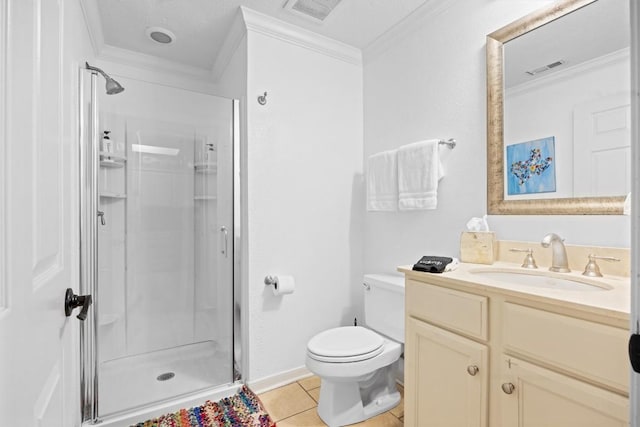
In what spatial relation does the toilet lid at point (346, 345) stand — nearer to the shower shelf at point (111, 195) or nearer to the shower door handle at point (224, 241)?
the shower door handle at point (224, 241)

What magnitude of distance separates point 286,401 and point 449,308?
1228 millimetres

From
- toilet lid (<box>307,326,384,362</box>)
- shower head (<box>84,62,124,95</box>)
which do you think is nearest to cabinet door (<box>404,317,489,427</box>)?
toilet lid (<box>307,326,384,362</box>)

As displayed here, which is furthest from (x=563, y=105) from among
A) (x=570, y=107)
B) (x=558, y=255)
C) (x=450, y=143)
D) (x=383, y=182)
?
(x=383, y=182)

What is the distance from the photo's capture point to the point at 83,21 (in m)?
1.79

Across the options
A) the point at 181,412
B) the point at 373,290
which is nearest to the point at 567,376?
the point at 373,290

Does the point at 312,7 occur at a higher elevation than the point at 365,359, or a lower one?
higher

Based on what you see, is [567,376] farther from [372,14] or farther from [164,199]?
[164,199]

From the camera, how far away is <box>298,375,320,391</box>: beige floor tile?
204cm

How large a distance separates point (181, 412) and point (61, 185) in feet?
4.81

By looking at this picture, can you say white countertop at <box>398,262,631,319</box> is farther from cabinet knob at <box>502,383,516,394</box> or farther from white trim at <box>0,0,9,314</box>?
white trim at <box>0,0,9,314</box>

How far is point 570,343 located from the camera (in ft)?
2.93

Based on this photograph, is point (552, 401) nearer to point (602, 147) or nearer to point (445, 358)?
point (445, 358)

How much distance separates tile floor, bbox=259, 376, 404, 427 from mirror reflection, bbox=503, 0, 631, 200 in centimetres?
132

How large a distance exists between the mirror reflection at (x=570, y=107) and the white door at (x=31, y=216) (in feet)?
5.64
